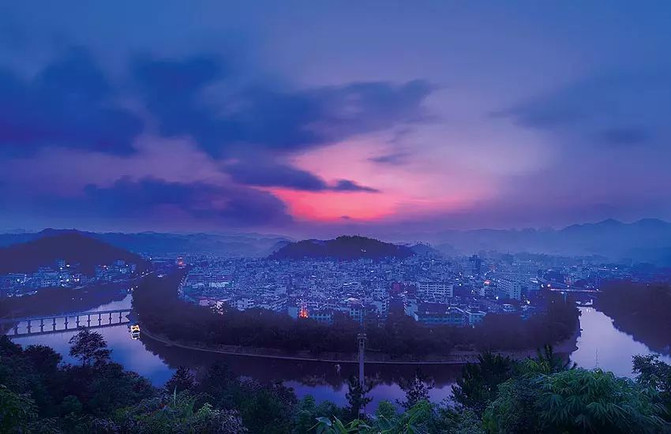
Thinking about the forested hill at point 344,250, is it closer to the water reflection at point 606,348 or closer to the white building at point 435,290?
the white building at point 435,290

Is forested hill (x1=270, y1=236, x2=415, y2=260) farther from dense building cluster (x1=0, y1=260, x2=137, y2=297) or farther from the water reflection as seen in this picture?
the water reflection

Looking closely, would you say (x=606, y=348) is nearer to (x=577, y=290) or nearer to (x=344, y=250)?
(x=577, y=290)

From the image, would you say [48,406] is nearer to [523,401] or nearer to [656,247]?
[523,401]

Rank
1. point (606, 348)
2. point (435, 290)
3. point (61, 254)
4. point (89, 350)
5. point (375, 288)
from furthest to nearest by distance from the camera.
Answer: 1. point (61, 254)
2. point (375, 288)
3. point (435, 290)
4. point (606, 348)
5. point (89, 350)

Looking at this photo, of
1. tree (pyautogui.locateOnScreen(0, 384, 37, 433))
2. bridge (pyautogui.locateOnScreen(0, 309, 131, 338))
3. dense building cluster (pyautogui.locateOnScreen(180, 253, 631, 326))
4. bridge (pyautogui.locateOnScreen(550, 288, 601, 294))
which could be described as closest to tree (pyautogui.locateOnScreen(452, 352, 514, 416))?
tree (pyautogui.locateOnScreen(0, 384, 37, 433))

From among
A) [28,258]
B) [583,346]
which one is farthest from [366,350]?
[28,258]

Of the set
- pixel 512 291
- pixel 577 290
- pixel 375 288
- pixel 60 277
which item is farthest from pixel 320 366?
pixel 60 277
